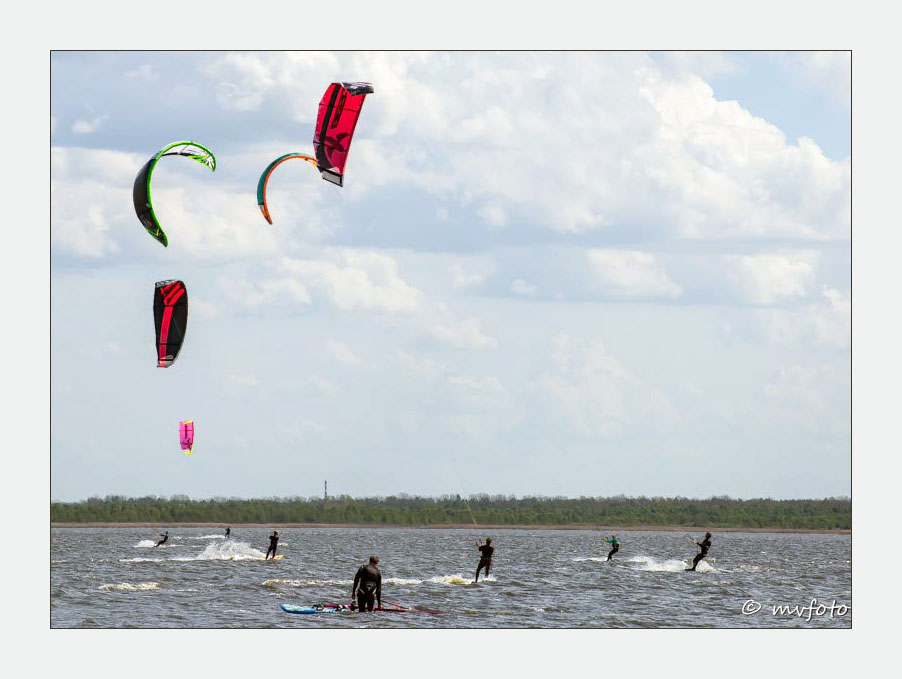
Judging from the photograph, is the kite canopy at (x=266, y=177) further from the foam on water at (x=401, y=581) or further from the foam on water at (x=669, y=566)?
the foam on water at (x=669, y=566)

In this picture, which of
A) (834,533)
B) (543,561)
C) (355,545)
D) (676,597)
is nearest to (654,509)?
(834,533)

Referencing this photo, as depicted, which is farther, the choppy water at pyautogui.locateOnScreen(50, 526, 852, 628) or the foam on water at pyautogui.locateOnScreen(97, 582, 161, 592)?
the foam on water at pyautogui.locateOnScreen(97, 582, 161, 592)

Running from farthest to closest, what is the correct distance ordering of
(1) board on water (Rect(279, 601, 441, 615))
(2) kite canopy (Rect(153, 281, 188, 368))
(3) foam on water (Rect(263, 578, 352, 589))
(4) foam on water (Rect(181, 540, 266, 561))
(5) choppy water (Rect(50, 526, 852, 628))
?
1. (4) foam on water (Rect(181, 540, 266, 561))
2. (3) foam on water (Rect(263, 578, 352, 589))
3. (2) kite canopy (Rect(153, 281, 188, 368))
4. (5) choppy water (Rect(50, 526, 852, 628))
5. (1) board on water (Rect(279, 601, 441, 615))

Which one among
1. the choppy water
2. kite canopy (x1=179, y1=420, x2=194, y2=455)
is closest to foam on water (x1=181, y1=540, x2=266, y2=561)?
the choppy water

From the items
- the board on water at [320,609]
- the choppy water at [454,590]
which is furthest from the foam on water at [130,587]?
the board on water at [320,609]

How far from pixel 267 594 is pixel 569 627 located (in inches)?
301

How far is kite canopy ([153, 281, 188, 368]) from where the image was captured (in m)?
29.8

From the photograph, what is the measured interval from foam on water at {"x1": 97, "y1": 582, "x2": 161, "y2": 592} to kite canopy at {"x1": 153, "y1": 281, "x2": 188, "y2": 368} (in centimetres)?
518

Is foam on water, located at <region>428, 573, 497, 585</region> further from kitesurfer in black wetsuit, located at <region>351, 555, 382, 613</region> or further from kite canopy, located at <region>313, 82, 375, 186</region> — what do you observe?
kite canopy, located at <region>313, 82, 375, 186</region>

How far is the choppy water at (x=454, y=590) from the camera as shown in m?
26.3

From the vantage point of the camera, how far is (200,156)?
27875 mm

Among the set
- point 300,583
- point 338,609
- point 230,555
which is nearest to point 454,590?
point 300,583

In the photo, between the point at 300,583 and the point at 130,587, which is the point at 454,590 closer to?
the point at 300,583

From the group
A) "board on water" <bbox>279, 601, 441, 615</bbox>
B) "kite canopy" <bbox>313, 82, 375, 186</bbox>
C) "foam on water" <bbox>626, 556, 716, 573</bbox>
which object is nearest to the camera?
"board on water" <bbox>279, 601, 441, 615</bbox>
